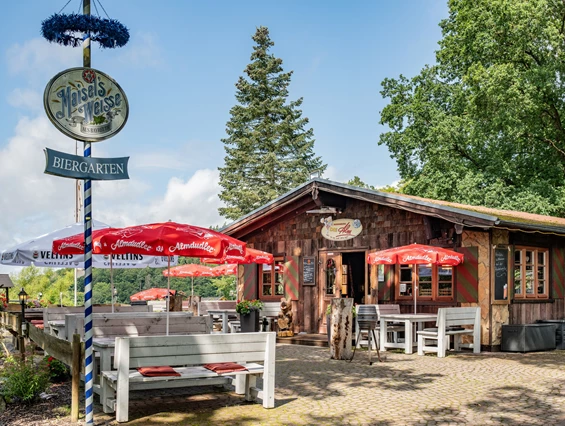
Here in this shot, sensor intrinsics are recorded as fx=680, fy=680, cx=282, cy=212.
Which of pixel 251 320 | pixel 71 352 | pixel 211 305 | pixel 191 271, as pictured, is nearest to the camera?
pixel 71 352

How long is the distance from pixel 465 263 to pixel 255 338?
24.8 feet

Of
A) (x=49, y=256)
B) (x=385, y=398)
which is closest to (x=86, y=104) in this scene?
(x=385, y=398)

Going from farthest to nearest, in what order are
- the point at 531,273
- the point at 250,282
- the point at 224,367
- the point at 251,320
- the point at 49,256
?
the point at 250,282, the point at 531,273, the point at 251,320, the point at 49,256, the point at 224,367

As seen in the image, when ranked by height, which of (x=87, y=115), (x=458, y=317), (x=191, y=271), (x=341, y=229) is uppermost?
(x=87, y=115)

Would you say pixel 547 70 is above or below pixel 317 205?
above

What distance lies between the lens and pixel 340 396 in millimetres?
8266

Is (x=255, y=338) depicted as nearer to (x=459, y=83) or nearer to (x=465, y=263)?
(x=465, y=263)

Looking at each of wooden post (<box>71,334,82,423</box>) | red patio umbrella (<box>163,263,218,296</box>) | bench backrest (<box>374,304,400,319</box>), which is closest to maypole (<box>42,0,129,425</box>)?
wooden post (<box>71,334,82,423</box>)

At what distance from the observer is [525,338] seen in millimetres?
13320

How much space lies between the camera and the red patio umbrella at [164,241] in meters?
8.65

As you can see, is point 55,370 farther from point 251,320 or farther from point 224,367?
point 251,320

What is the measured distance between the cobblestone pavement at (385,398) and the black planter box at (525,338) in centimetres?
186

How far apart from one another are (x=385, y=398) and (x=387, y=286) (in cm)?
751

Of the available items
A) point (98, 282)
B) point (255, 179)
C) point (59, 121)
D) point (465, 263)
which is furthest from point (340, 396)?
point (98, 282)
